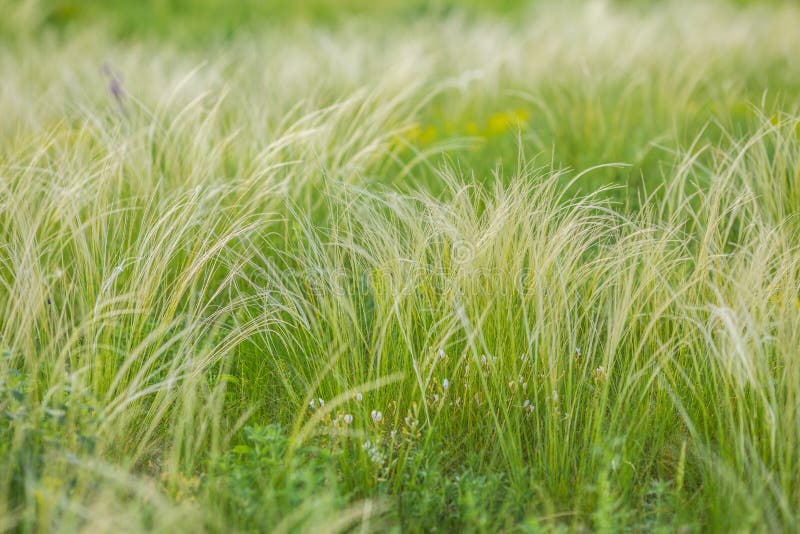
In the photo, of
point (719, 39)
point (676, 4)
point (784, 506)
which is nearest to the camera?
point (784, 506)

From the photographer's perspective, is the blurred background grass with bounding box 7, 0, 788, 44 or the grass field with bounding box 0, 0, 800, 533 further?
the blurred background grass with bounding box 7, 0, 788, 44

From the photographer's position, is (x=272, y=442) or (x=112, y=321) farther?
(x=112, y=321)

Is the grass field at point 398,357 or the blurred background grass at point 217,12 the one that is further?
the blurred background grass at point 217,12

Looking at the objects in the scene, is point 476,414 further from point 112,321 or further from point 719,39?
point 719,39

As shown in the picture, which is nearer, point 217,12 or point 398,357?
point 398,357

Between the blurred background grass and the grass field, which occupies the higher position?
the blurred background grass

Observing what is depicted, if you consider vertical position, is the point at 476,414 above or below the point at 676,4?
below

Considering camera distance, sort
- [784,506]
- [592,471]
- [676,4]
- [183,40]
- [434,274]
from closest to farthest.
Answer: [784,506]
[592,471]
[434,274]
[183,40]
[676,4]

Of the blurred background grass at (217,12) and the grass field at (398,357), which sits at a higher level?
the blurred background grass at (217,12)

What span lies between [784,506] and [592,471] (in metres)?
0.39

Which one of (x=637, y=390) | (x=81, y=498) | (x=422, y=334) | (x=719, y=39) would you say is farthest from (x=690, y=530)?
(x=719, y=39)

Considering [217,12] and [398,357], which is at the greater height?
[217,12]

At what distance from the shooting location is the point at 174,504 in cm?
152

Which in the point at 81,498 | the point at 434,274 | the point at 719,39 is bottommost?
the point at 81,498
